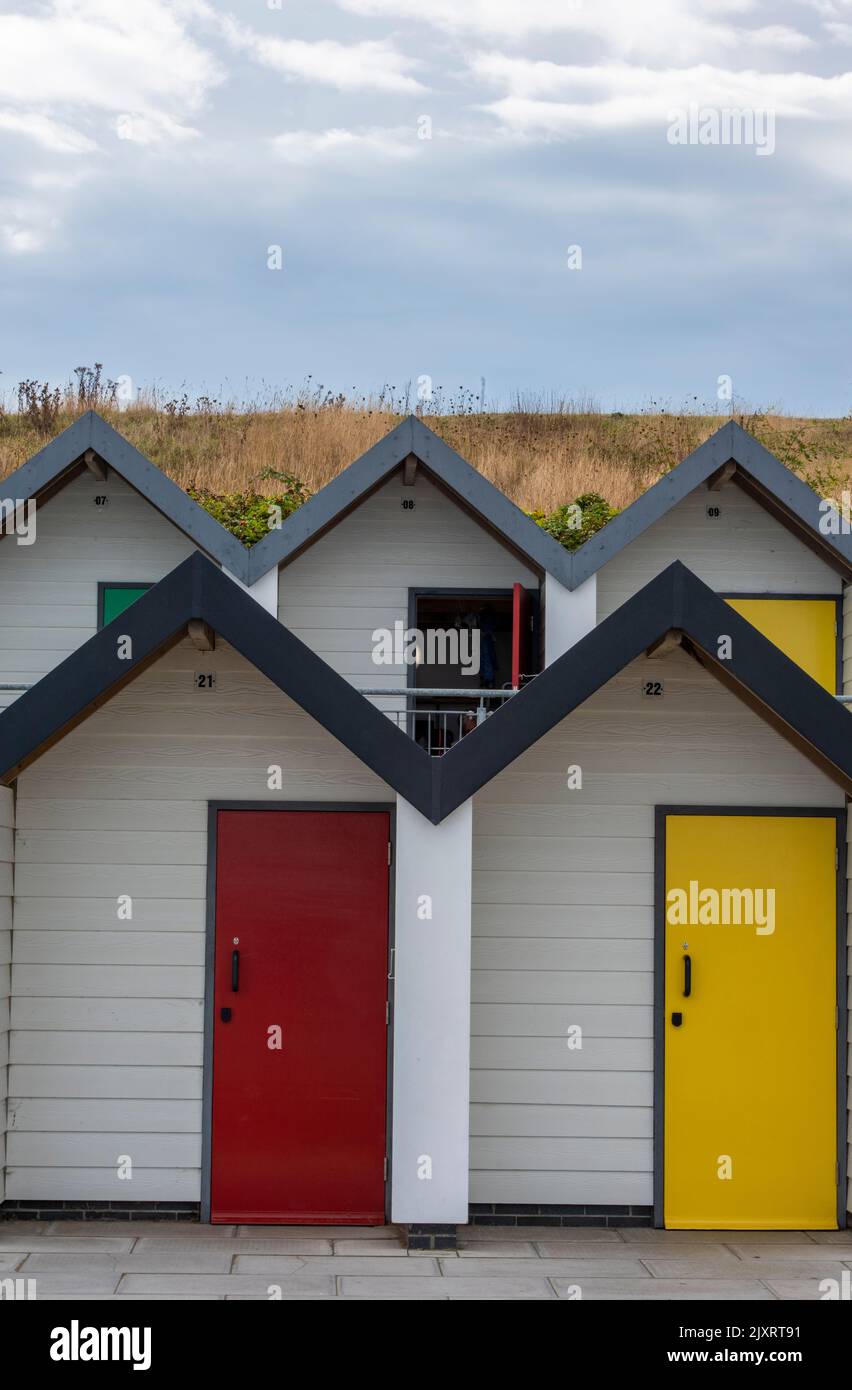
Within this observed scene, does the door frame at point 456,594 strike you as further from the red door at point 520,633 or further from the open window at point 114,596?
the open window at point 114,596

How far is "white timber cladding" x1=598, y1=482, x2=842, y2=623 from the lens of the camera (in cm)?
1064

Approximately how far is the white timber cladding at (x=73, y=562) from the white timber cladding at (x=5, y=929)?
3.49 metres

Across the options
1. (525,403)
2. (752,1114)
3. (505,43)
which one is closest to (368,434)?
(525,403)

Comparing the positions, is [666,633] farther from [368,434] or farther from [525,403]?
[525,403]

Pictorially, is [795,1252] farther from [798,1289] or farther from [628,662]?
[628,662]

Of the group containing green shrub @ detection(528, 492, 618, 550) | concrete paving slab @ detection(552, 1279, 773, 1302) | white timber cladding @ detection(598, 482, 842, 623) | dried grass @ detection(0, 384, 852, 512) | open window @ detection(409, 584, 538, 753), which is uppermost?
dried grass @ detection(0, 384, 852, 512)

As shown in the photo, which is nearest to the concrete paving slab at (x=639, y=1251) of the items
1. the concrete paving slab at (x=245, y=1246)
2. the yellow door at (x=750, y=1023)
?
the yellow door at (x=750, y=1023)

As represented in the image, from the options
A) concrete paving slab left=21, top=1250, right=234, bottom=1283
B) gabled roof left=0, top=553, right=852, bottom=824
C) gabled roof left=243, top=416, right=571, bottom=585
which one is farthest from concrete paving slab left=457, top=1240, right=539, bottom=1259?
gabled roof left=243, top=416, right=571, bottom=585

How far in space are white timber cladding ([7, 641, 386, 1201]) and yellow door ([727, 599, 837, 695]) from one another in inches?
171

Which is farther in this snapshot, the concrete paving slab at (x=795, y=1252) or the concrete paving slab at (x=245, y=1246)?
the concrete paving slab at (x=795, y=1252)

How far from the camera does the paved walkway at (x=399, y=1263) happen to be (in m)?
6.02

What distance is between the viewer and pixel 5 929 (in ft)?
24.1

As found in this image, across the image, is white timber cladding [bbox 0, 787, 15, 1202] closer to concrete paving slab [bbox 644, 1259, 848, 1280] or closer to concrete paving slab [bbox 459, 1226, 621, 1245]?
concrete paving slab [bbox 459, 1226, 621, 1245]

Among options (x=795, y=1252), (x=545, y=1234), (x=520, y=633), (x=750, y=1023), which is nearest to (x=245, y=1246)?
(x=545, y=1234)
